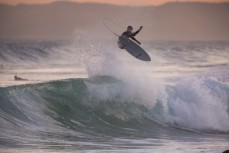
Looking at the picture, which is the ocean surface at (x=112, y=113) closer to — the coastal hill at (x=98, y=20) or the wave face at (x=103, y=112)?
the wave face at (x=103, y=112)

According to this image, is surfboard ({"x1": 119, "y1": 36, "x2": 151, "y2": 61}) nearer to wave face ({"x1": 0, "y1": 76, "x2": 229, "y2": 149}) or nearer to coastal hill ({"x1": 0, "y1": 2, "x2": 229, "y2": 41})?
wave face ({"x1": 0, "y1": 76, "x2": 229, "y2": 149})

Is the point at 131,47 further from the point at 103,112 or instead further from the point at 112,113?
the point at 103,112

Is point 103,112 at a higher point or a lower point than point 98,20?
lower

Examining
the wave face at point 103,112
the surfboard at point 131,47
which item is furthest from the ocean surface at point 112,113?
the surfboard at point 131,47

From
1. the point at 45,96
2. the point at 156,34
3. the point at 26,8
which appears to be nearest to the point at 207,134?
the point at 45,96

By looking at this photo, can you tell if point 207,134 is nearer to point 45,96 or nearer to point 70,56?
point 45,96

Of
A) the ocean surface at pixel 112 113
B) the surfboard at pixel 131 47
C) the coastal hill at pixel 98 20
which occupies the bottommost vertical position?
the ocean surface at pixel 112 113

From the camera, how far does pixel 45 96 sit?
23.1 meters

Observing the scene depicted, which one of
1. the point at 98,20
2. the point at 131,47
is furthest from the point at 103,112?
the point at 98,20

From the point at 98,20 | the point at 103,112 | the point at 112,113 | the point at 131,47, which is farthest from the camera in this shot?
the point at 98,20

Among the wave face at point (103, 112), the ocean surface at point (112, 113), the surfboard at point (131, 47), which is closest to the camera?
the ocean surface at point (112, 113)

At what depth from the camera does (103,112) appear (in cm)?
2294

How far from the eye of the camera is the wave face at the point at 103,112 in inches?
806

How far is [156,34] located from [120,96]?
129 m
